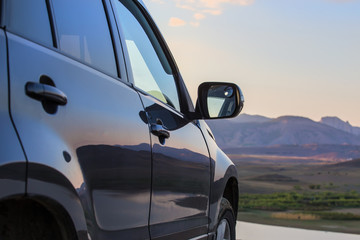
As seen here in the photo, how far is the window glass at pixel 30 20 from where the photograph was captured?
2049 millimetres

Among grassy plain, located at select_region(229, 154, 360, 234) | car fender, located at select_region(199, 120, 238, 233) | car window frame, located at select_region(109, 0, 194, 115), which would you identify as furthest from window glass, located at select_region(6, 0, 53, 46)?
grassy plain, located at select_region(229, 154, 360, 234)

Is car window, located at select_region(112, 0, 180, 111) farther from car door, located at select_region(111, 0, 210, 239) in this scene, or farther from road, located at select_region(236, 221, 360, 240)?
road, located at select_region(236, 221, 360, 240)

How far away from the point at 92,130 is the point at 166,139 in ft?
3.15

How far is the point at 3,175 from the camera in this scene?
1.78m

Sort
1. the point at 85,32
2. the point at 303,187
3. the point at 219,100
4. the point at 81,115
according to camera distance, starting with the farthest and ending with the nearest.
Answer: the point at 303,187 < the point at 219,100 < the point at 85,32 < the point at 81,115

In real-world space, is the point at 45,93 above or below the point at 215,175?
above

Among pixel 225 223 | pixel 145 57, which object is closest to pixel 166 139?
pixel 145 57

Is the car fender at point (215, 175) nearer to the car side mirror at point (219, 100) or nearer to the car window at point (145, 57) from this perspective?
the car side mirror at point (219, 100)

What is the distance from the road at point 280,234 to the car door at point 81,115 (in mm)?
8100

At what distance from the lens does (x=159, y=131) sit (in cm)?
315

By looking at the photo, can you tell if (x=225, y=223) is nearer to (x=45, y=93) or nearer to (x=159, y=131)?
(x=159, y=131)

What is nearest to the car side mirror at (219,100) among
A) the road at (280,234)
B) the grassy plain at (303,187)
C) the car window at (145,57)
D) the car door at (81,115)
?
the car window at (145,57)

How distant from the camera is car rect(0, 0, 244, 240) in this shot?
1.96 metres

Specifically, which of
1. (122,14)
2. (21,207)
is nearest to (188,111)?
(122,14)
